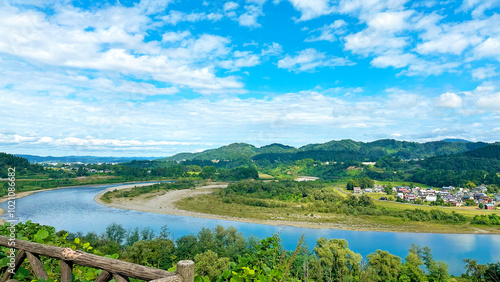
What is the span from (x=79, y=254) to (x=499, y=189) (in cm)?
5768

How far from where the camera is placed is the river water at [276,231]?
20375 mm

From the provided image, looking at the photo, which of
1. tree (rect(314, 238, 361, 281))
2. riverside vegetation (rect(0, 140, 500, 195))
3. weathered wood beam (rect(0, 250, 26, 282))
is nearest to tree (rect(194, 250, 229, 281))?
tree (rect(314, 238, 361, 281))

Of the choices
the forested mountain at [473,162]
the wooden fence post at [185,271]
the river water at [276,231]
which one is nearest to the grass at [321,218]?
the river water at [276,231]

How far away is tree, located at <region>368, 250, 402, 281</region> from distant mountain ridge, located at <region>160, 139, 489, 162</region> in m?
79.6

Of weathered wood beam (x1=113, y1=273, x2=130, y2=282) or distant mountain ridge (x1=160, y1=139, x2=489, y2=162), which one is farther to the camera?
distant mountain ridge (x1=160, y1=139, x2=489, y2=162)

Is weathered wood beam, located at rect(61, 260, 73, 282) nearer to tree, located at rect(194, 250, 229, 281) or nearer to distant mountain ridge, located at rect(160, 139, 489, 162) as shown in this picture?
tree, located at rect(194, 250, 229, 281)

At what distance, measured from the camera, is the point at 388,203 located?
36.0m

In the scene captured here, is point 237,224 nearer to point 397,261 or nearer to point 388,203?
point 397,261

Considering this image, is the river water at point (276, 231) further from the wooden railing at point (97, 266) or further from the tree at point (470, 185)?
the tree at point (470, 185)

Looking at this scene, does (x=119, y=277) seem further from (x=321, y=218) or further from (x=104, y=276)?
(x=321, y=218)

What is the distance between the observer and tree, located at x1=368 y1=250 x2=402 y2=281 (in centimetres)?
1326

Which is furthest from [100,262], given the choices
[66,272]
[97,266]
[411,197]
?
[411,197]

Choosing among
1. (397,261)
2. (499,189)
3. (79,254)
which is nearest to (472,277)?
(397,261)

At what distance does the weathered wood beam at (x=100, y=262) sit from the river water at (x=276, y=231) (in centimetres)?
1931
